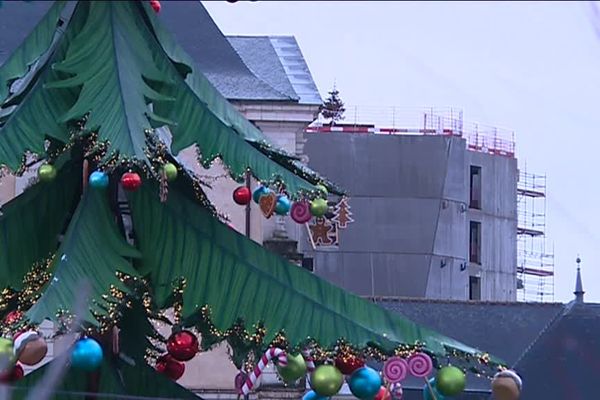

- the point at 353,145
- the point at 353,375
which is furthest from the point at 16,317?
the point at 353,145

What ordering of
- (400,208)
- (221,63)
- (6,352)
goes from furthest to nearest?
(400,208), (221,63), (6,352)

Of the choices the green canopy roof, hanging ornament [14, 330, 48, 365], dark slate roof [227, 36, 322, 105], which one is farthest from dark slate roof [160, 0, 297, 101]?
hanging ornament [14, 330, 48, 365]

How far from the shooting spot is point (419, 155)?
5125 cm

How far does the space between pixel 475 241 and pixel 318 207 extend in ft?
138

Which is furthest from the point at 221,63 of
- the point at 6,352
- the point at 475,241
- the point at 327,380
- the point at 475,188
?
the point at 475,241

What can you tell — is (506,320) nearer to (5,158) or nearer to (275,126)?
(275,126)

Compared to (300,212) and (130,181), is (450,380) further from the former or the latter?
(130,181)

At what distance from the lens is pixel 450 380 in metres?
12.7

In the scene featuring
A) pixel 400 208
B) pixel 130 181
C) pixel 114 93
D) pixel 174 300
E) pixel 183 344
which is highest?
pixel 400 208

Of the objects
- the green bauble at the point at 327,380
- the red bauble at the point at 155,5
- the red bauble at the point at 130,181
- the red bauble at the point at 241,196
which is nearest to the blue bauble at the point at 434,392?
the green bauble at the point at 327,380

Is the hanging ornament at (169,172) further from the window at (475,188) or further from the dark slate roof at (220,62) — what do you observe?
the window at (475,188)

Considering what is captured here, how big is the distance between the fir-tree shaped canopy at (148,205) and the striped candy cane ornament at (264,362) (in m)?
0.12

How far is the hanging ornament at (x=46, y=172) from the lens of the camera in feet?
42.3

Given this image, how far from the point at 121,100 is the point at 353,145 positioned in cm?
3834
